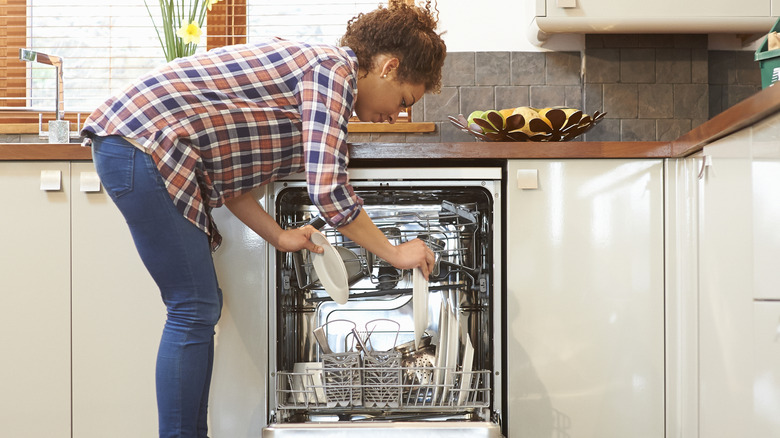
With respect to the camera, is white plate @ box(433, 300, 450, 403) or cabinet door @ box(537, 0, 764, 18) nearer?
white plate @ box(433, 300, 450, 403)

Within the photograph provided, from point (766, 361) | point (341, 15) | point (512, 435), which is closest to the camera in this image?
point (766, 361)

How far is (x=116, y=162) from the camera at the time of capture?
129 cm

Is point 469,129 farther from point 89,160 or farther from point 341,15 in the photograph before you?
point 89,160

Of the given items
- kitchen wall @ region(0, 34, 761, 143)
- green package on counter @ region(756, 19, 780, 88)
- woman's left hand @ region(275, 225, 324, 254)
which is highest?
kitchen wall @ region(0, 34, 761, 143)

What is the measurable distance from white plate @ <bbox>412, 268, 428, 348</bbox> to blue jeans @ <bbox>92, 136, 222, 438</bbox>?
0.40m

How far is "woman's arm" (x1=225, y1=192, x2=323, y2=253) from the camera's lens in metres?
1.53

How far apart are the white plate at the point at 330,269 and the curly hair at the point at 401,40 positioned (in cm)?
37

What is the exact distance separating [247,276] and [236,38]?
1.08 metres

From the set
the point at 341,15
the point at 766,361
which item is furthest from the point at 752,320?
the point at 341,15

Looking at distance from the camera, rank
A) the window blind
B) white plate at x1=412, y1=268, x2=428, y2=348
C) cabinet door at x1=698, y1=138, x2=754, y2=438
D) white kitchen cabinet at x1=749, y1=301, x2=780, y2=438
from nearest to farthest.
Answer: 1. white kitchen cabinet at x1=749, y1=301, x2=780, y2=438
2. cabinet door at x1=698, y1=138, x2=754, y2=438
3. white plate at x1=412, y1=268, x2=428, y2=348
4. the window blind

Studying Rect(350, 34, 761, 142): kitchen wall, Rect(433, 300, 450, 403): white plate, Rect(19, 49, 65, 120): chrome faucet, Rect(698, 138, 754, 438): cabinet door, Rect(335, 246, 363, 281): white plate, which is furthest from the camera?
Rect(350, 34, 761, 142): kitchen wall

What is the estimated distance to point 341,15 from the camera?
242 centimetres

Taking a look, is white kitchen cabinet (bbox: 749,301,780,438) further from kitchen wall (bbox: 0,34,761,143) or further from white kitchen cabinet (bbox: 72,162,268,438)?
kitchen wall (bbox: 0,34,761,143)

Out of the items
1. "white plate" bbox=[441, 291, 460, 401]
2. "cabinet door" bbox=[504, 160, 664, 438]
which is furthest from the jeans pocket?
"cabinet door" bbox=[504, 160, 664, 438]
